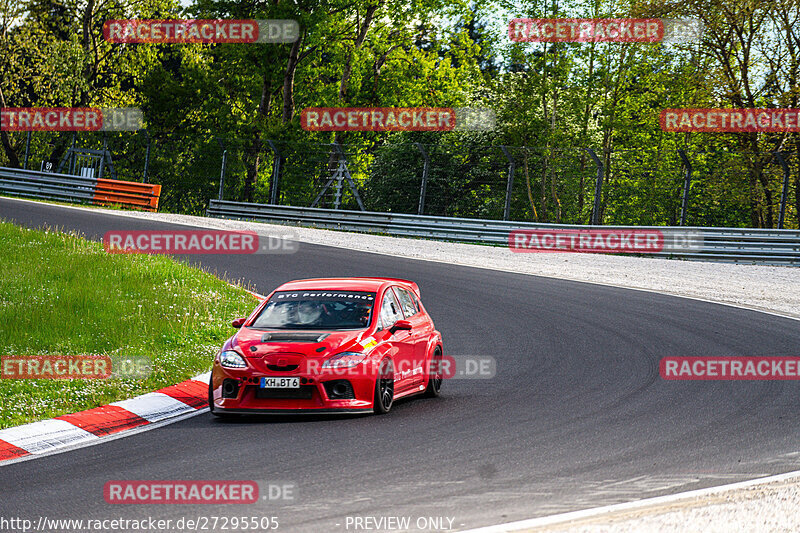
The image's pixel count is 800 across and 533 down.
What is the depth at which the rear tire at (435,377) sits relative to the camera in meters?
10.2

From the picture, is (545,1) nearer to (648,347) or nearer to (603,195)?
(603,195)

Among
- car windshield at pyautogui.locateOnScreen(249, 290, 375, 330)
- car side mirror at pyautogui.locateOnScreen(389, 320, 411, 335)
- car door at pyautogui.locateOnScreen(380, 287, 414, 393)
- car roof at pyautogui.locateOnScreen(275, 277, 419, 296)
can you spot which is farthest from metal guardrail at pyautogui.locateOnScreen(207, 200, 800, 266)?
car side mirror at pyautogui.locateOnScreen(389, 320, 411, 335)

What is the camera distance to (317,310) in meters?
9.84

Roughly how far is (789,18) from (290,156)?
17.4 meters

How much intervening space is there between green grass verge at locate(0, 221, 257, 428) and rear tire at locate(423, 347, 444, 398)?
2.77 metres

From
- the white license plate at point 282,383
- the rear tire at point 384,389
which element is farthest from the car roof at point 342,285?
the white license plate at point 282,383

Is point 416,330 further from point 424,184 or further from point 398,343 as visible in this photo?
point 424,184

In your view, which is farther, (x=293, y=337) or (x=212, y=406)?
(x=293, y=337)

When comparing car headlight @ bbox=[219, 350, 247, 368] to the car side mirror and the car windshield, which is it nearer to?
the car windshield

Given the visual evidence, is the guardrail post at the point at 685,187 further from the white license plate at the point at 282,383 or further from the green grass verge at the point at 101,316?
the white license plate at the point at 282,383

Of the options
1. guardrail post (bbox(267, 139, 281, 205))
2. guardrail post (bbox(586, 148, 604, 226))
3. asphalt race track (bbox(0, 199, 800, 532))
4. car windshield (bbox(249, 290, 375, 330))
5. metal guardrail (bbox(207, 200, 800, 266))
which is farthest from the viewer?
guardrail post (bbox(267, 139, 281, 205))

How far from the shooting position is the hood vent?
8977 millimetres

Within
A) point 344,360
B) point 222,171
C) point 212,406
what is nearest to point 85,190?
point 222,171

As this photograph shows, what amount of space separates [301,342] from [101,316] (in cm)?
463
